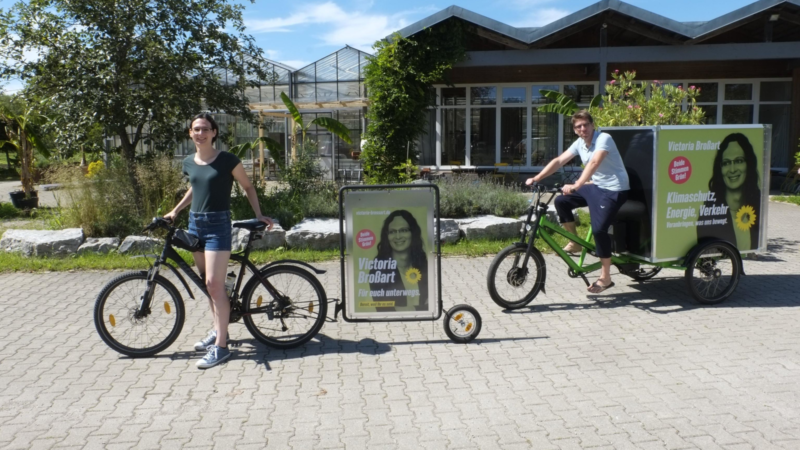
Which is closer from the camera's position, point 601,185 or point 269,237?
point 601,185

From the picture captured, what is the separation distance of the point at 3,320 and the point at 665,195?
6767 mm

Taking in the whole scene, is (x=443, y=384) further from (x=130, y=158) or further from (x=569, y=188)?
(x=130, y=158)

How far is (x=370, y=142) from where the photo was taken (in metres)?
16.4

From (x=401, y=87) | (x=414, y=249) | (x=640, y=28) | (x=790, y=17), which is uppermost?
(x=790, y=17)

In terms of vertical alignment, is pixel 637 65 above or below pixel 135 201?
above

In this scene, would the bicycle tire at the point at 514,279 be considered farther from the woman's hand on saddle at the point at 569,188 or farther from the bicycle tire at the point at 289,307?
the bicycle tire at the point at 289,307

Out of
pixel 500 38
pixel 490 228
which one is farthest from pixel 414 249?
pixel 500 38

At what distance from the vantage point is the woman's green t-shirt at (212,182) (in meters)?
5.21

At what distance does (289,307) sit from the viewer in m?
5.61

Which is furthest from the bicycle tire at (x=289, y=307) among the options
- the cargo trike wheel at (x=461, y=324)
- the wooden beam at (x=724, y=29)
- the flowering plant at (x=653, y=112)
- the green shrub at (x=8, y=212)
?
the wooden beam at (x=724, y=29)

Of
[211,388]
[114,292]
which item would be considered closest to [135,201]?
[114,292]

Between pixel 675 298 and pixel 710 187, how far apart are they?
4.06 ft

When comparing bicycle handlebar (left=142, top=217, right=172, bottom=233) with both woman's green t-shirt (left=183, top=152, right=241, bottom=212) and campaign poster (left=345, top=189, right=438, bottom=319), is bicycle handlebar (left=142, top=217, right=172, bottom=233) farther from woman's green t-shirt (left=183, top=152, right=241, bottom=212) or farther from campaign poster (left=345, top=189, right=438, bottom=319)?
campaign poster (left=345, top=189, right=438, bottom=319)

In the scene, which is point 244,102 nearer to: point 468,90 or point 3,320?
point 3,320
